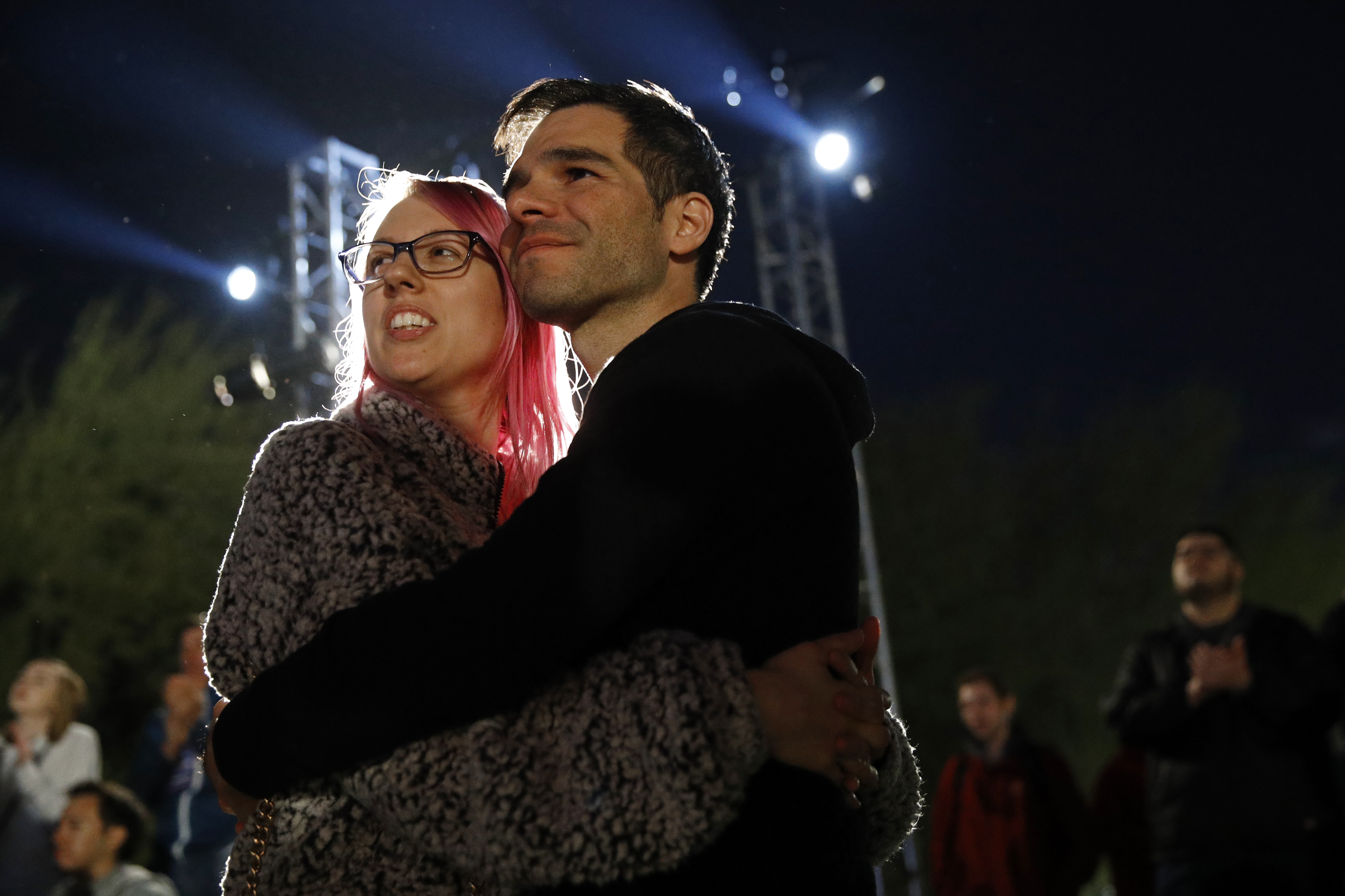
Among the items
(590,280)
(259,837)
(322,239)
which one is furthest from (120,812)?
(322,239)

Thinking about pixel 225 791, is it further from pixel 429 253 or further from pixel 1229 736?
→ pixel 1229 736

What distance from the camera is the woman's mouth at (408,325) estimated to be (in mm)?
1761

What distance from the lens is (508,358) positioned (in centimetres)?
188

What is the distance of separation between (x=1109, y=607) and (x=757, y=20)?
12.8 m

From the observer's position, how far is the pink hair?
1.85 metres

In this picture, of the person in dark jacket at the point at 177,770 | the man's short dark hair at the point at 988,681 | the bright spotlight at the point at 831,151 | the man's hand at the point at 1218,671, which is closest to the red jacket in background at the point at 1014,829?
the man's short dark hair at the point at 988,681

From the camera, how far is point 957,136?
16500 mm

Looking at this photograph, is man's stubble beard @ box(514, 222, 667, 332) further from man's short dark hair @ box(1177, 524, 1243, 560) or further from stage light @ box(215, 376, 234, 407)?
stage light @ box(215, 376, 234, 407)

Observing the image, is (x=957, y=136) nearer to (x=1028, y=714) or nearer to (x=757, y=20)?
(x=1028, y=714)

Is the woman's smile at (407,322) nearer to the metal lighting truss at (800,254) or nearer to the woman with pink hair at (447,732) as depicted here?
the woman with pink hair at (447,732)

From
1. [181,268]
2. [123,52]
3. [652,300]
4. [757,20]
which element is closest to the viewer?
[652,300]

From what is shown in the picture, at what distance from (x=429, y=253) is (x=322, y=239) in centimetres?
470

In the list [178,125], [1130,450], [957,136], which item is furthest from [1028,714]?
[178,125]

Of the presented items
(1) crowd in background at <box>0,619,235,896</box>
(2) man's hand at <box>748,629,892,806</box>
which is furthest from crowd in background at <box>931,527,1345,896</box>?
(1) crowd in background at <box>0,619,235,896</box>
